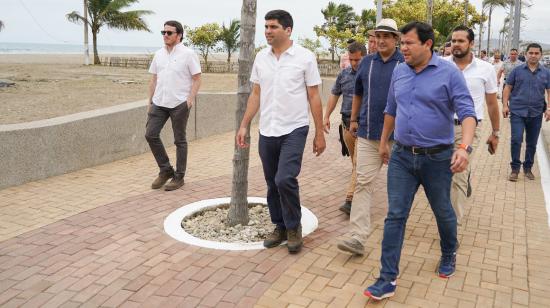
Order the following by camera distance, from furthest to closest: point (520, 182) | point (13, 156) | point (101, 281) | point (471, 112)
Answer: point (520, 182) → point (13, 156) → point (101, 281) → point (471, 112)

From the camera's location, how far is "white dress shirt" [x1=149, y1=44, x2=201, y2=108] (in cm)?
619

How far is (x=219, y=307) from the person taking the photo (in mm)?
3498

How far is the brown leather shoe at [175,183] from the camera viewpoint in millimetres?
6246

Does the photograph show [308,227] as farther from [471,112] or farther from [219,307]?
[471,112]

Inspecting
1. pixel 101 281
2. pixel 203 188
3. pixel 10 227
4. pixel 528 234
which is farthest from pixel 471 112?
pixel 10 227

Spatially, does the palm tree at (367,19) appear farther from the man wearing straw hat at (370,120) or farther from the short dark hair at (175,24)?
the man wearing straw hat at (370,120)

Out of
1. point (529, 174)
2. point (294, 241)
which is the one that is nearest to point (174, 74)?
point (294, 241)

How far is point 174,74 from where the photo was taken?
20.3 feet

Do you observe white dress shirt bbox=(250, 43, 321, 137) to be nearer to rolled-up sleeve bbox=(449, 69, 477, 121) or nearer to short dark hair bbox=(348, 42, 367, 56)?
rolled-up sleeve bbox=(449, 69, 477, 121)

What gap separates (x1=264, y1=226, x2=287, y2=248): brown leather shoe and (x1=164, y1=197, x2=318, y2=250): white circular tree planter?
0.06 meters

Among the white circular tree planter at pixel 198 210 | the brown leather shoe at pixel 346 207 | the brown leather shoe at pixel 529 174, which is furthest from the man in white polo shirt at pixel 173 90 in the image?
the brown leather shoe at pixel 529 174

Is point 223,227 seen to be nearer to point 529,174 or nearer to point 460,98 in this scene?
point 460,98

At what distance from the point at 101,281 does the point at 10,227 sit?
1.63 metres

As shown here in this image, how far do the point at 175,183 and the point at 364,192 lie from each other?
8.89 ft
